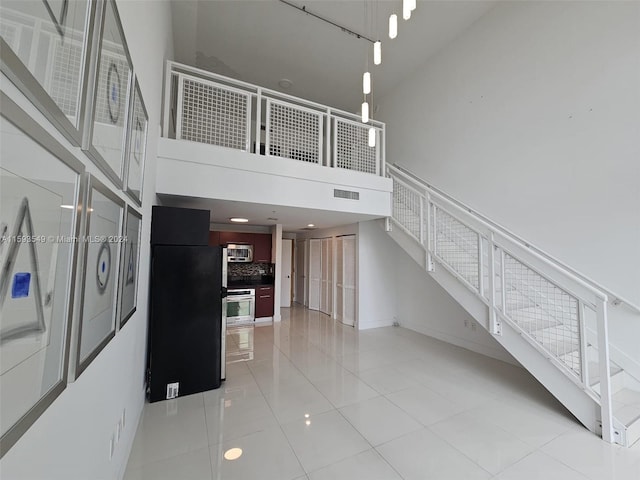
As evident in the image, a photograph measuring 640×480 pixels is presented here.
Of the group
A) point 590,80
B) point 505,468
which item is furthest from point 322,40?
point 505,468

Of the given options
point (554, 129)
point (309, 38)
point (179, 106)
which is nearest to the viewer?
point (179, 106)

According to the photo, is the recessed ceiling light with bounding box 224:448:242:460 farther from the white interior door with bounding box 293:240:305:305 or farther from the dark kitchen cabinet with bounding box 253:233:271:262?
the white interior door with bounding box 293:240:305:305

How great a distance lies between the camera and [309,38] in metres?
5.47

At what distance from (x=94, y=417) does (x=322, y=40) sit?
21.4 feet

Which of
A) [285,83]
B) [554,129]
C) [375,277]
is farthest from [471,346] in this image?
[285,83]

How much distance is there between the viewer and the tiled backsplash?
24.9 ft

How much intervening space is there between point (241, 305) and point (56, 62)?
635 centimetres

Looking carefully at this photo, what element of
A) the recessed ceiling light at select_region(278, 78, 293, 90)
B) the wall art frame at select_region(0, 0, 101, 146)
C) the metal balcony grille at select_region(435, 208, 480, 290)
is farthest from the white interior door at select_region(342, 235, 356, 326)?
the wall art frame at select_region(0, 0, 101, 146)

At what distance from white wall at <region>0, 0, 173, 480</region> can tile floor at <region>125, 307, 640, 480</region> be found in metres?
0.56

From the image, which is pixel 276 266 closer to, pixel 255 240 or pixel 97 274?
pixel 255 240

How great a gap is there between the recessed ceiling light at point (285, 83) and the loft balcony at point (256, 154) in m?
2.76

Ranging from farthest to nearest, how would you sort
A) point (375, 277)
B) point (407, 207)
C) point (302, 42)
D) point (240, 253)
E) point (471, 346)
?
point (240, 253) < point (375, 277) < point (302, 42) < point (407, 207) < point (471, 346)

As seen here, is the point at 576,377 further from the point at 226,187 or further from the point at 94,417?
the point at 226,187

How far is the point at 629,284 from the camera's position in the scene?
322 cm
